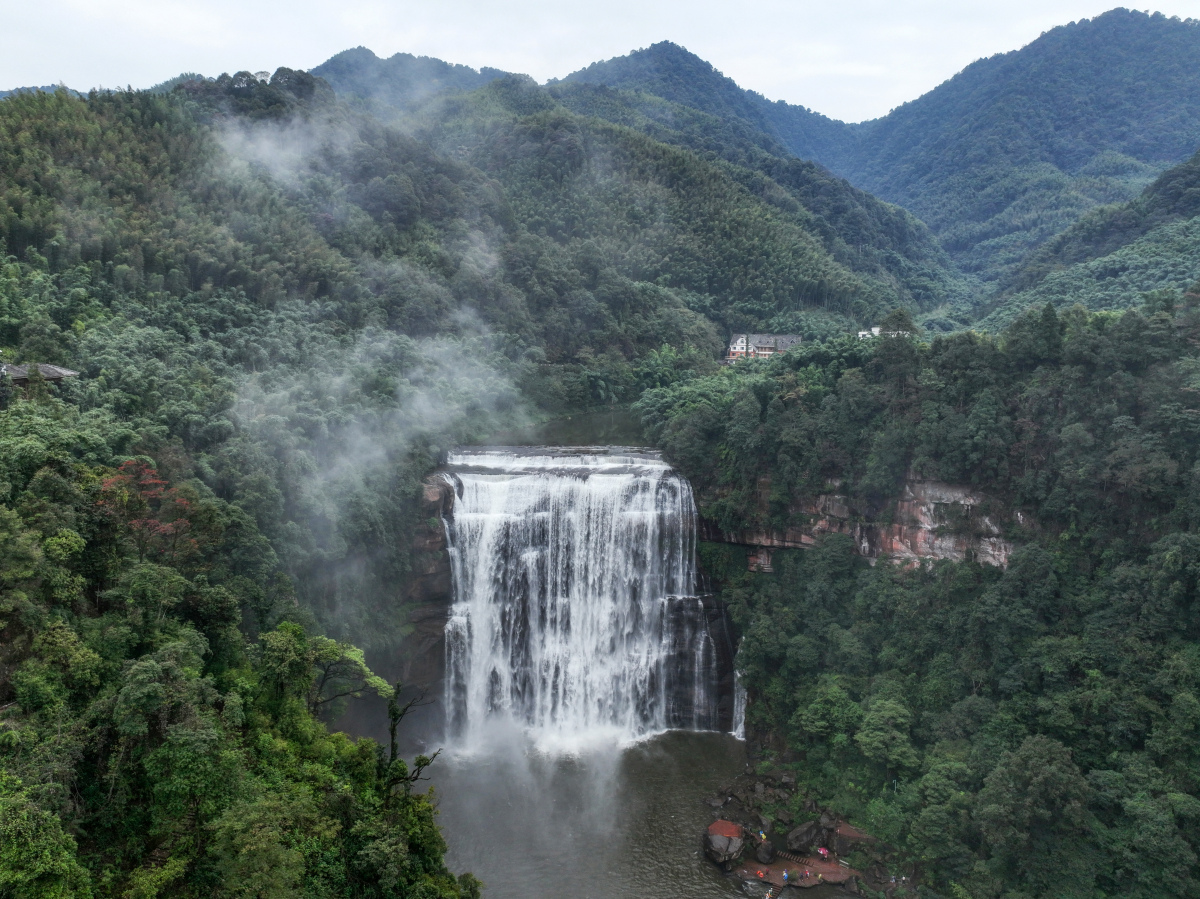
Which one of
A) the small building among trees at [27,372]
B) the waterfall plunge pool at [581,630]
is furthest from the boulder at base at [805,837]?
the small building among trees at [27,372]

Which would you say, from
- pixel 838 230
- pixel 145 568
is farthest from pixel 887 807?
pixel 838 230

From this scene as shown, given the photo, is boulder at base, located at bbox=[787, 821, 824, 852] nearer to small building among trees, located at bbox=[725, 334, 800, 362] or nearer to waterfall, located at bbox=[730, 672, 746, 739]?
waterfall, located at bbox=[730, 672, 746, 739]

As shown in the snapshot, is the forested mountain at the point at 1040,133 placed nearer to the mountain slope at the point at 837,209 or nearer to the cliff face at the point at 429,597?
the mountain slope at the point at 837,209

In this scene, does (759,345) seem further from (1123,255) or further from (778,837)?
(778,837)

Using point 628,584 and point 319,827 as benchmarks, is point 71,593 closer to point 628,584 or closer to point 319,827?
point 319,827

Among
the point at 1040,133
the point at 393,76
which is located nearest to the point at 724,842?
the point at 1040,133

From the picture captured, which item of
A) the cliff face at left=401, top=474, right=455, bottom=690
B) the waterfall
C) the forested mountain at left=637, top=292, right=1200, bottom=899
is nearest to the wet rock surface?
the forested mountain at left=637, top=292, right=1200, bottom=899
